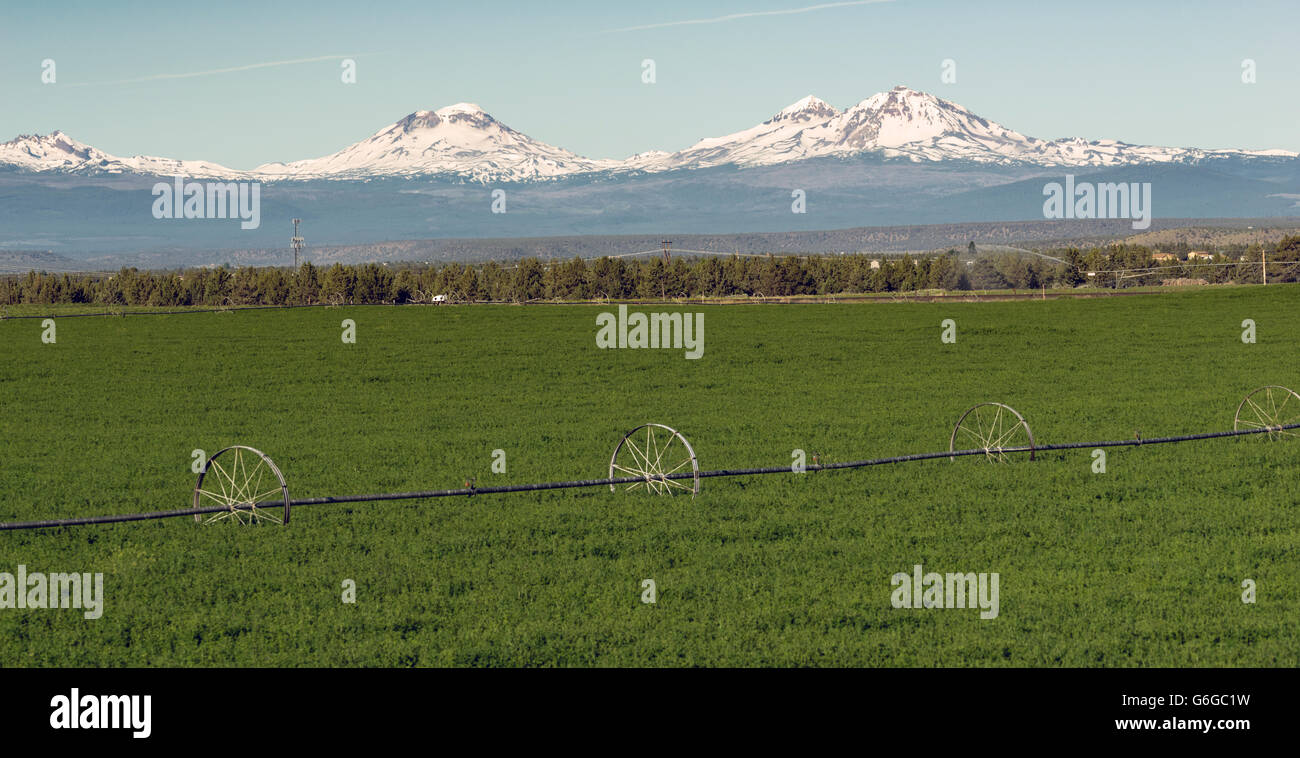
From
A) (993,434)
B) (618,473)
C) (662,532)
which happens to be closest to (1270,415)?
(993,434)

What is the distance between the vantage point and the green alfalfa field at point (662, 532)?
13727mm

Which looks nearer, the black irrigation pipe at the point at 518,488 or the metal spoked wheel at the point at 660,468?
the black irrigation pipe at the point at 518,488

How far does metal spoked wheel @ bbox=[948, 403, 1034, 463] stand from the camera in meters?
24.5

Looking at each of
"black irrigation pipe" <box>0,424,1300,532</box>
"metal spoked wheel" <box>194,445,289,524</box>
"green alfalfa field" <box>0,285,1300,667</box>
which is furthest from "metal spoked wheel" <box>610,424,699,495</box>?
"metal spoked wheel" <box>194,445,289,524</box>

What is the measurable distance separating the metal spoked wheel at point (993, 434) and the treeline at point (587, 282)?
449ft

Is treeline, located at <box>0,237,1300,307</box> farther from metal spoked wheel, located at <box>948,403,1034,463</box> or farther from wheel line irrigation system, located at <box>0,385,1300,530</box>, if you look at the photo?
wheel line irrigation system, located at <box>0,385,1300,530</box>

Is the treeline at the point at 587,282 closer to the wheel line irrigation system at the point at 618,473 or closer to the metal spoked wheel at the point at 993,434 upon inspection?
the metal spoked wheel at the point at 993,434

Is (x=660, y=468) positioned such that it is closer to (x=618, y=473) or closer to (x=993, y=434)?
(x=618, y=473)

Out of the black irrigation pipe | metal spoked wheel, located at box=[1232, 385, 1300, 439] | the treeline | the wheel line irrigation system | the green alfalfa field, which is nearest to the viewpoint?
the green alfalfa field

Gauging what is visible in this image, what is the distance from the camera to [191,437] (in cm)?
3136

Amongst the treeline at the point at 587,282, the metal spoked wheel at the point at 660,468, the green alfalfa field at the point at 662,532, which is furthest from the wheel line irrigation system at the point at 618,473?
the treeline at the point at 587,282

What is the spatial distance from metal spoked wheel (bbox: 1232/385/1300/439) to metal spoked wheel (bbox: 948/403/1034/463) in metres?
4.74

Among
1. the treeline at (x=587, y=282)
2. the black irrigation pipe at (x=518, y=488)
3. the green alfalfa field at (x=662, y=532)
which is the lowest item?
the green alfalfa field at (x=662, y=532)

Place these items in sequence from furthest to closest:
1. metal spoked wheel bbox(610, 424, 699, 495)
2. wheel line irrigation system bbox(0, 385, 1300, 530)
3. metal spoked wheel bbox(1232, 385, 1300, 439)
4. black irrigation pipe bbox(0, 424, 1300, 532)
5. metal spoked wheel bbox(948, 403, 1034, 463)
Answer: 1. metal spoked wheel bbox(1232, 385, 1300, 439)
2. metal spoked wheel bbox(948, 403, 1034, 463)
3. metal spoked wheel bbox(610, 424, 699, 495)
4. wheel line irrigation system bbox(0, 385, 1300, 530)
5. black irrigation pipe bbox(0, 424, 1300, 532)
